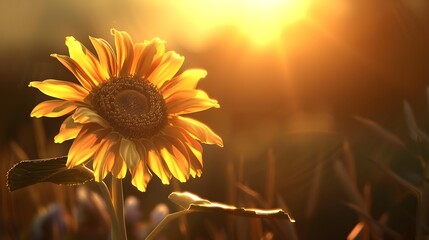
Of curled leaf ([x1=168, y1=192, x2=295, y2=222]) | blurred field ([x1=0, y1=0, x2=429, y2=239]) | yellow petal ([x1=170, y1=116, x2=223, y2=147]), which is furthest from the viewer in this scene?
blurred field ([x1=0, y1=0, x2=429, y2=239])

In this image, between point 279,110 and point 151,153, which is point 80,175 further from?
point 279,110

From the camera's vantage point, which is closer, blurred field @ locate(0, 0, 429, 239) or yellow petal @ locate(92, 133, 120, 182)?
yellow petal @ locate(92, 133, 120, 182)

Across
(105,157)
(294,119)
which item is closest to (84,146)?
(105,157)

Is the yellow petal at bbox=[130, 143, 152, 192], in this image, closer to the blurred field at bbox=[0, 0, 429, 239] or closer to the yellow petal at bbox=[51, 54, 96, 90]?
the yellow petal at bbox=[51, 54, 96, 90]

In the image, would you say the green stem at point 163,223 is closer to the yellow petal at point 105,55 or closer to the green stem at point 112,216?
the green stem at point 112,216

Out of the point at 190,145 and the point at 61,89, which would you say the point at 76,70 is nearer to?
the point at 61,89

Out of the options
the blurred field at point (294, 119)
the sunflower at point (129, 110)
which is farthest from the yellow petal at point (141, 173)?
the blurred field at point (294, 119)

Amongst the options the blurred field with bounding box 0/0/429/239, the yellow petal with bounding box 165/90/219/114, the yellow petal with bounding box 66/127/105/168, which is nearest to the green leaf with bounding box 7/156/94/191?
the yellow petal with bounding box 66/127/105/168
